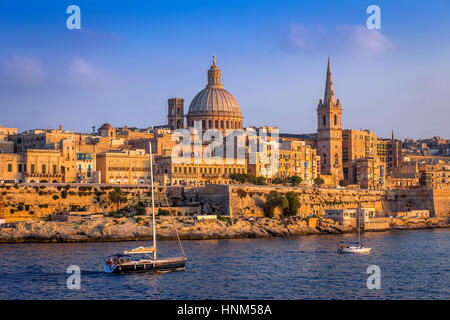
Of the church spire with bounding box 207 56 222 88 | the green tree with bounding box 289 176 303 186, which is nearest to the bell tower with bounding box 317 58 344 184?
the church spire with bounding box 207 56 222 88

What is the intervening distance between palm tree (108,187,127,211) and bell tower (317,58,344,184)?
3676 centimetres

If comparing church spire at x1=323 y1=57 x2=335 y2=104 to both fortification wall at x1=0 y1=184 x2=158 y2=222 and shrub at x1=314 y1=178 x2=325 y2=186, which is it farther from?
fortification wall at x1=0 y1=184 x2=158 y2=222

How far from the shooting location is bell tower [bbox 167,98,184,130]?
8904 cm

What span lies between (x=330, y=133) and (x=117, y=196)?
1535 inches

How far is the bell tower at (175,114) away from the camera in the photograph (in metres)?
89.0

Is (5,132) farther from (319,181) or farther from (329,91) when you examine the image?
(329,91)

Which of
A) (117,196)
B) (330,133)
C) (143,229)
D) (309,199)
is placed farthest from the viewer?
(330,133)

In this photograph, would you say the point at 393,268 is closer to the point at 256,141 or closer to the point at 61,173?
the point at 61,173

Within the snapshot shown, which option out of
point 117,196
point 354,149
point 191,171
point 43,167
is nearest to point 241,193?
point 117,196

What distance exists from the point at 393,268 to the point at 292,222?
19.0m

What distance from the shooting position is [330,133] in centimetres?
8825

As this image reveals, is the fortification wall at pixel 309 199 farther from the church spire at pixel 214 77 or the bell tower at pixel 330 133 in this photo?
the church spire at pixel 214 77
